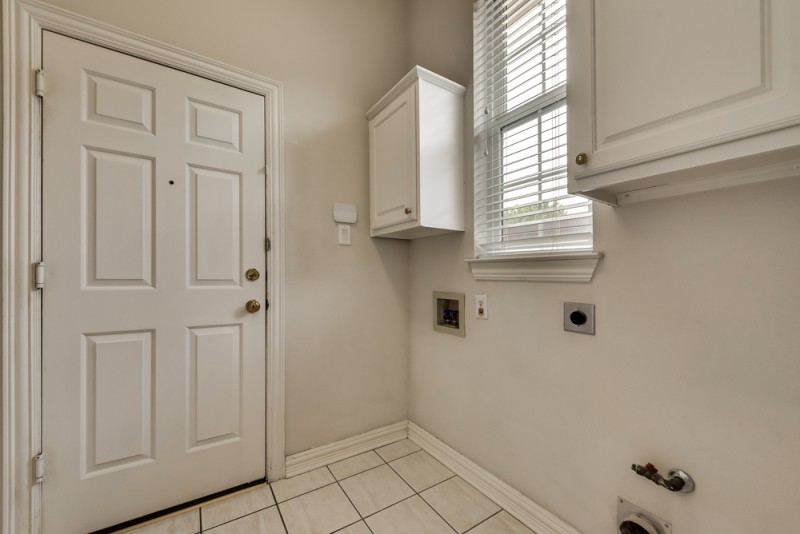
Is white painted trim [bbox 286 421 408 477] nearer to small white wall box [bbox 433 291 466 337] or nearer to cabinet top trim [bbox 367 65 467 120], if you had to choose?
small white wall box [bbox 433 291 466 337]

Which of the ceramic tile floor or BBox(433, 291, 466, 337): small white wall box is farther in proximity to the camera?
BBox(433, 291, 466, 337): small white wall box

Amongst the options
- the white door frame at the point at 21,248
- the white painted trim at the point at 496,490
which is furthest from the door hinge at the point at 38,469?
the white painted trim at the point at 496,490

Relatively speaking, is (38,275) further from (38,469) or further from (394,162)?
(394,162)

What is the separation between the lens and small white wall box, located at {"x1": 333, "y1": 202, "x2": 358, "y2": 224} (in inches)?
72.1

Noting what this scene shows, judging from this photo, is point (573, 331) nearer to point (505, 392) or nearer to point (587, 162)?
point (505, 392)

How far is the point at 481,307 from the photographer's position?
1.58 m

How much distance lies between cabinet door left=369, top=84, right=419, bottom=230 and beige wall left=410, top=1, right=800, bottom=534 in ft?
2.10

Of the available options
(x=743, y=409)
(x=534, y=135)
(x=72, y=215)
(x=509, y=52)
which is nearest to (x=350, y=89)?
(x=509, y=52)

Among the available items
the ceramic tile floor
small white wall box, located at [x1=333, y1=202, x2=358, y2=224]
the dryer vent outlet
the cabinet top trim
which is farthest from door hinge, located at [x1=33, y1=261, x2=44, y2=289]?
the dryer vent outlet

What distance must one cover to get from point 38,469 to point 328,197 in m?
1.63

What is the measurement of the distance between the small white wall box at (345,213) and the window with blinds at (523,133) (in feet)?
2.35

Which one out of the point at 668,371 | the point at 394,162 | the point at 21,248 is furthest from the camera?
the point at 394,162

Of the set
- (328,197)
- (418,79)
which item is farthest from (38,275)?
(418,79)

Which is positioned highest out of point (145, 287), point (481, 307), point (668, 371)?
point (145, 287)
